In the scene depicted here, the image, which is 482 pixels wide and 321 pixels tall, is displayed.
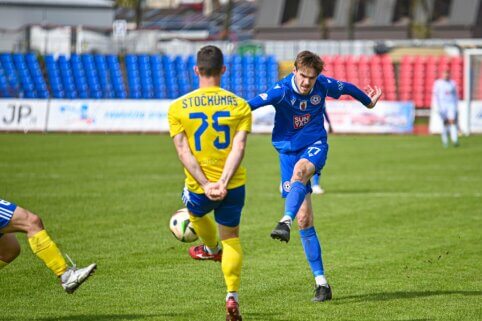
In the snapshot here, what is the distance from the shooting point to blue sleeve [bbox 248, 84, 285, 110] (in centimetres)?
924

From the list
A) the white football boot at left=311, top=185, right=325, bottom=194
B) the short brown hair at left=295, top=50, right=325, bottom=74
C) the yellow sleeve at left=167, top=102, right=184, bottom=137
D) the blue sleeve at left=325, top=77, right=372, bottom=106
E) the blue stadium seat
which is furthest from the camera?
the blue stadium seat

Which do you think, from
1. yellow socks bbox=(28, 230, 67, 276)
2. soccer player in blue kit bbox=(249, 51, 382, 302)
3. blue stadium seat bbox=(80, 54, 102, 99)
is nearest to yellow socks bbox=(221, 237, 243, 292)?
soccer player in blue kit bbox=(249, 51, 382, 302)

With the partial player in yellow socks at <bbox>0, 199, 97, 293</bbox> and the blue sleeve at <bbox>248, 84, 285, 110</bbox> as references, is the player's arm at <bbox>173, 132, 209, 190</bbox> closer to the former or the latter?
the partial player in yellow socks at <bbox>0, 199, 97, 293</bbox>

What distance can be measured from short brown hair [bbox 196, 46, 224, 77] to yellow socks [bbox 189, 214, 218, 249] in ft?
4.16

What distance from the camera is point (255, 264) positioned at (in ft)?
37.4

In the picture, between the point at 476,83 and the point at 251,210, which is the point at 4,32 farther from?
the point at 251,210

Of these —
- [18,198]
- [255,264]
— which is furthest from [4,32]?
[255,264]

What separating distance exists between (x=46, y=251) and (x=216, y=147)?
1.62 metres

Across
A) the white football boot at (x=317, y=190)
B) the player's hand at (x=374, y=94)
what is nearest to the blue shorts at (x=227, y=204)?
the player's hand at (x=374, y=94)

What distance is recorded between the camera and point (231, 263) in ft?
26.5

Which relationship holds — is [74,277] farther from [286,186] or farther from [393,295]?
[393,295]

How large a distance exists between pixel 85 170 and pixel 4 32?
91.0 ft

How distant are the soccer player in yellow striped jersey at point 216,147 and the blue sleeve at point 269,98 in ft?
3.62

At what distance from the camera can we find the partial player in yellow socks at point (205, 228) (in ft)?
27.6
